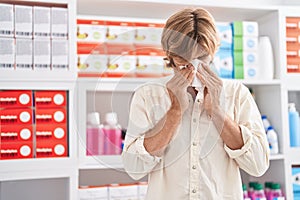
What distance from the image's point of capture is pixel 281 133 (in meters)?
1.79

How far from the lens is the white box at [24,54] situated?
152 centimetres

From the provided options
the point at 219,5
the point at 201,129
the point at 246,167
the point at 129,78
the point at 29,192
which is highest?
the point at 219,5

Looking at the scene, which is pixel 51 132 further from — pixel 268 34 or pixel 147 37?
pixel 268 34

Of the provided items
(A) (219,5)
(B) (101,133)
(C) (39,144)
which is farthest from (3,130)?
(A) (219,5)

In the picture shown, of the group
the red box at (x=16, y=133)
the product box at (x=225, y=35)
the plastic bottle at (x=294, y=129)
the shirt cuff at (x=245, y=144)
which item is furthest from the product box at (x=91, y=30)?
the plastic bottle at (x=294, y=129)

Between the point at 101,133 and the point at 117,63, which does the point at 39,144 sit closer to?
the point at 101,133

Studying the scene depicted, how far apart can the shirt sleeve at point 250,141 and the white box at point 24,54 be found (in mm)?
772

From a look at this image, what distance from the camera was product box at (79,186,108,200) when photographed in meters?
1.58

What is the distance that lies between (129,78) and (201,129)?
11.3 inches

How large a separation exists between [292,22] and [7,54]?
1.17 m

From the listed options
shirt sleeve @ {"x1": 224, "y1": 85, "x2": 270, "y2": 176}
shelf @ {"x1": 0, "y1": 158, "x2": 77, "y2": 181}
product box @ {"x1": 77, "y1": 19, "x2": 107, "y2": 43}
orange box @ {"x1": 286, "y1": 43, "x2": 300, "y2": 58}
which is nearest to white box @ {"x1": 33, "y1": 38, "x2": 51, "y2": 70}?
product box @ {"x1": 77, "y1": 19, "x2": 107, "y2": 43}

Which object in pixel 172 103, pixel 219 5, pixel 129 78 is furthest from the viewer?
pixel 219 5

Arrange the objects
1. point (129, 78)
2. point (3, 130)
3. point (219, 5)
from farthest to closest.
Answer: point (219, 5)
point (3, 130)
point (129, 78)

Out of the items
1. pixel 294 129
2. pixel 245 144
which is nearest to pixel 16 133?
pixel 245 144
